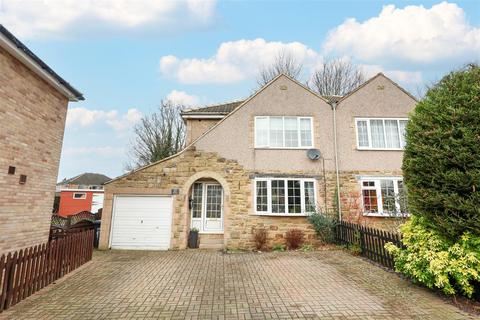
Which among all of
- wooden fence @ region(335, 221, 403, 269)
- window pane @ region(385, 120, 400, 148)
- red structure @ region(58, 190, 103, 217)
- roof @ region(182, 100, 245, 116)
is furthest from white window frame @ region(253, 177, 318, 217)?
red structure @ region(58, 190, 103, 217)

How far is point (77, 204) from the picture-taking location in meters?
38.1

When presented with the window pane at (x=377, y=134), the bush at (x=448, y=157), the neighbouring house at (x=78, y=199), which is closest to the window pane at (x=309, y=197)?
the window pane at (x=377, y=134)

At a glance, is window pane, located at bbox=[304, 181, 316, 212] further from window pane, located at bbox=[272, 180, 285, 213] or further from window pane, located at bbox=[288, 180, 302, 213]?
window pane, located at bbox=[272, 180, 285, 213]

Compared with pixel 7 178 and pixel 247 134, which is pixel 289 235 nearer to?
pixel 247 134

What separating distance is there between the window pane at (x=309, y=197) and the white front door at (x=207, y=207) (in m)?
4.25

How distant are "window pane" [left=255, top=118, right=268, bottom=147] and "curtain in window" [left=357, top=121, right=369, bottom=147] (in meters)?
4.86

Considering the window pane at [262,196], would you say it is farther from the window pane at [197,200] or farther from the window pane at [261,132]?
the window pane at [197,200]

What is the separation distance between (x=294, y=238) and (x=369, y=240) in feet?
11.1

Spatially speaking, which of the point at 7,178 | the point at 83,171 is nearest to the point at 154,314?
the point at 7,178

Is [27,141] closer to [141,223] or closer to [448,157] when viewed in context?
[141,223]

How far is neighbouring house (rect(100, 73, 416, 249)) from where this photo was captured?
38.1 ft

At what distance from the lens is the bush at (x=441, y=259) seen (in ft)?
16.1

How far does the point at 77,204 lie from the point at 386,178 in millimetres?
41784

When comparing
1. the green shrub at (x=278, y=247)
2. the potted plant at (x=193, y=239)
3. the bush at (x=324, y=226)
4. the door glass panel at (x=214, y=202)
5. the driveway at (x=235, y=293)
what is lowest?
the driveway at (x=235, y=293)
